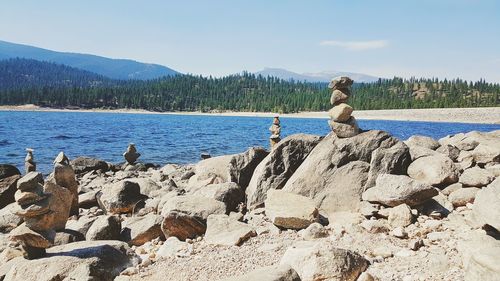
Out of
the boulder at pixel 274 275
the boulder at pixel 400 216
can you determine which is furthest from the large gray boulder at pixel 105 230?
the boulder at pixel 400 216

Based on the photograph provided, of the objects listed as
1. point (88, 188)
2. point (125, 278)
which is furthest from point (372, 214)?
point (88, 188)

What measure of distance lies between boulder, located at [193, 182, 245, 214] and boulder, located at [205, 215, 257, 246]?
188 cm

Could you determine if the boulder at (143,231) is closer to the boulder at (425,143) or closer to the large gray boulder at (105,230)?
the large gray boulder at (105,230)

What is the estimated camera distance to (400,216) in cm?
1014

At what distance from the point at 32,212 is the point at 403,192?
882cm

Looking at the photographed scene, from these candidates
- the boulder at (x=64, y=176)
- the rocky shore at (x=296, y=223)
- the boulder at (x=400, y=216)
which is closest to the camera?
the rocky shore at (x=296, y=223)

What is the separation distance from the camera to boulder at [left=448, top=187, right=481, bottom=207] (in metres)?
11.0

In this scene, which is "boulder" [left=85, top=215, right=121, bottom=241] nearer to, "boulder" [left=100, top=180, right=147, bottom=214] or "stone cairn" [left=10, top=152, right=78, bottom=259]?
"stone cairn" [left=10, top=152, right=78, bottom=259]

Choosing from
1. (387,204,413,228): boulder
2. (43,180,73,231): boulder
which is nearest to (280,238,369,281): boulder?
(387,204,413,228): boulder

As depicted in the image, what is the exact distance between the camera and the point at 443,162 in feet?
40.7

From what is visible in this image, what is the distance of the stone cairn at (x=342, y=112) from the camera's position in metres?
13.5

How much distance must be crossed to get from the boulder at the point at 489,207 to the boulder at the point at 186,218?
670cm

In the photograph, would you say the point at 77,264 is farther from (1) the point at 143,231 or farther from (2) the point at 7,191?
(2) the point at 7,191

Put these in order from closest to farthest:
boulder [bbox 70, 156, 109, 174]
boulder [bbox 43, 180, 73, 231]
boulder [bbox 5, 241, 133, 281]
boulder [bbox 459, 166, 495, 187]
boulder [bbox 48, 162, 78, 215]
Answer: boulder [bbox 5, 241, 133, 281], boulder [bbox 459, 166, 495, 187], boulder [bbox 43, 180, 73, 231], boulder [bbox 48, 162, 78, 215], boulder [bbox 70, 156, 109, 174]
